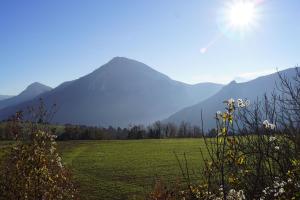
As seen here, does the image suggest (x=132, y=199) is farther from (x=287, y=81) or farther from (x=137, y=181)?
(x=287, y=81)

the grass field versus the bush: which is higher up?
the bush

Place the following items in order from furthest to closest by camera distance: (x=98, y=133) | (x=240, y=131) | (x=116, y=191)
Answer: (x=98, y=133)
(x=116, y=191)
(x=240, y=131)

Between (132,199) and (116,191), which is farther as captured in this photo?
(116,191)

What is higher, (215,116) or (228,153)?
(215,116)

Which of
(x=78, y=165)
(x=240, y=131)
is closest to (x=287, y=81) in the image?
(x=240, y=131)

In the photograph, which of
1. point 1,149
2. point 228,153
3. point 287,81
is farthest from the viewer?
point 1,149

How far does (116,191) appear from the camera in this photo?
36.4m

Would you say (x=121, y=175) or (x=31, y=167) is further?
(x=121, y=175)

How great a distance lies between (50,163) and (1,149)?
2.06 metres

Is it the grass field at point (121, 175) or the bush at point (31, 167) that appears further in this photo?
the grass field at point (121, 175)

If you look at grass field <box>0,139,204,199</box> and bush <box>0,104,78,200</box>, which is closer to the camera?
bush <box>0,104,78,200</box>

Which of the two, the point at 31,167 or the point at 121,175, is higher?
the point at 31,167

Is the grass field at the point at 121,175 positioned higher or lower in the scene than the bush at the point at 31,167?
lower

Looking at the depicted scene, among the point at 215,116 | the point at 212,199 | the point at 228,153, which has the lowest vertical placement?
the point at 212,199
